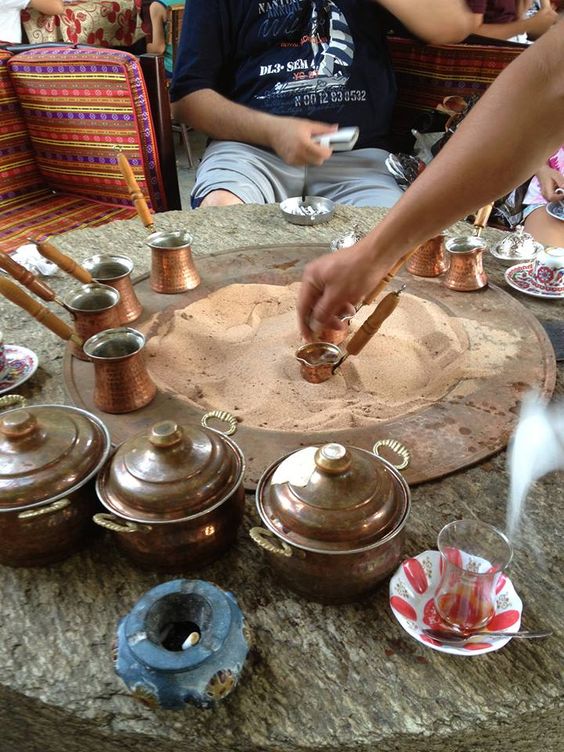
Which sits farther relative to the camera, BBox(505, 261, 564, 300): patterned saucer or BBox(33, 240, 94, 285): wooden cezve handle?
BBox(505, 261, 564, 300): patterned saucer

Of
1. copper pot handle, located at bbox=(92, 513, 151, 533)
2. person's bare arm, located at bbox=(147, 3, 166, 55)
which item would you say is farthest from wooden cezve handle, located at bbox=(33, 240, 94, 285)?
person's bare arm, located at bbox=(147, 3, 166, 55)

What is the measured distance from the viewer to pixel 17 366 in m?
1.59

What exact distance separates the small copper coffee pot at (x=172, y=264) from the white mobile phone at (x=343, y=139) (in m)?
0.87

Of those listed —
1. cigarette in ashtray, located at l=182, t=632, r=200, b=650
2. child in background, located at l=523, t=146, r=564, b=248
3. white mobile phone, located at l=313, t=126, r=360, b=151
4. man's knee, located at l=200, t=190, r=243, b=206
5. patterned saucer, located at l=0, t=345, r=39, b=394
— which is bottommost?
child in background, located at l=523, t=146, r=564, b=248

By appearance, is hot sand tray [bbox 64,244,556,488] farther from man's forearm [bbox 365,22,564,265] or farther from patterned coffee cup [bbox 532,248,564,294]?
man's forearm [bbox 365,22,564,265]

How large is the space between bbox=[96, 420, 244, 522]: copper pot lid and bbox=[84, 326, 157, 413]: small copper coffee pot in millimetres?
317

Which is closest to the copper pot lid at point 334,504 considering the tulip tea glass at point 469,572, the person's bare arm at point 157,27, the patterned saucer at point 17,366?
the tulip tea glass at point 469,572

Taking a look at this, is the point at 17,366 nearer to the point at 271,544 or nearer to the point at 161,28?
the point at 271,544

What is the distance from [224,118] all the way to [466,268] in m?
1.42

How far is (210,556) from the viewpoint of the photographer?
1.09 meters

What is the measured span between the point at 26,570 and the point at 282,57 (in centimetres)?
241

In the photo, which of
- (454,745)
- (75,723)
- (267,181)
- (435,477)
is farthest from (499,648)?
(267,181)

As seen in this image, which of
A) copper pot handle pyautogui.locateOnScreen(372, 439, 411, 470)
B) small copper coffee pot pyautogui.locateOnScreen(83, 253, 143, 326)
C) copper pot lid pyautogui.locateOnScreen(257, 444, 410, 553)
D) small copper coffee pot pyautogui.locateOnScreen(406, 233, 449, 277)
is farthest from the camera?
small copper coffee pot pyautogui.locateOnScreen(406, 233, 449, 277)

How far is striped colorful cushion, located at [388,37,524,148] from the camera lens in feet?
9.44
